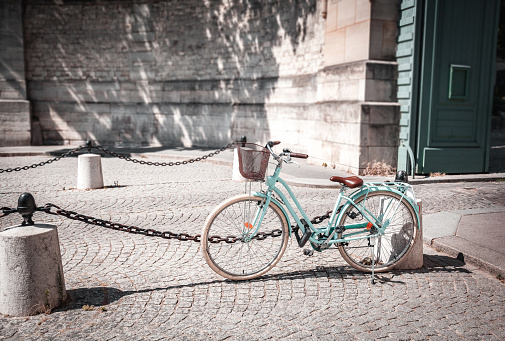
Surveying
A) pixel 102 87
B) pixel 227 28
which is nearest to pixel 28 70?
pixel 102 87

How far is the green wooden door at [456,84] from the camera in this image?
970 centimetres

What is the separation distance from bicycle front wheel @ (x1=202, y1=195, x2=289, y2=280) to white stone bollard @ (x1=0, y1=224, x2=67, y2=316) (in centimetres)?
125

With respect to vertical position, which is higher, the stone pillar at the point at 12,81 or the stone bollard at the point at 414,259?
the stone pillar at the point at 12,81

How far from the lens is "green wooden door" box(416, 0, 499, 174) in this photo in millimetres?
9703

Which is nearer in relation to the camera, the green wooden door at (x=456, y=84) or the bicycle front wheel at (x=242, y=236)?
the bicycle front wheel at (x=242, y=236)

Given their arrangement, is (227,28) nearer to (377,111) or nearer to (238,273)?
(377,111)

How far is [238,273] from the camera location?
4.16 m

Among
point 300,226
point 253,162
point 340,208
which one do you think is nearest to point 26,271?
point 253,162

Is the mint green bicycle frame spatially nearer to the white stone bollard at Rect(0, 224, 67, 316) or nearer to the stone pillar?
the white stone bollard at Rect(0, 224, 67, 316)

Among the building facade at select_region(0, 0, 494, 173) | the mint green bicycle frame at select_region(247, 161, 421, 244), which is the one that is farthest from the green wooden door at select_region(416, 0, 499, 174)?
the mint green bicycle frame at select_region(247, 161, 421, 244)

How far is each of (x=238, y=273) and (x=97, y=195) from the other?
188 inches

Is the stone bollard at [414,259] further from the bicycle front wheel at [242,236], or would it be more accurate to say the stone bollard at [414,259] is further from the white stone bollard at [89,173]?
the white stone bollard at [89,173]

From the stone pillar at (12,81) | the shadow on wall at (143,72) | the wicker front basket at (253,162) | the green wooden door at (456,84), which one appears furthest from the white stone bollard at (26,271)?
the stone pillar at (12,81)

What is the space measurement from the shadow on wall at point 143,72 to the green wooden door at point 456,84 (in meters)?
6.96
